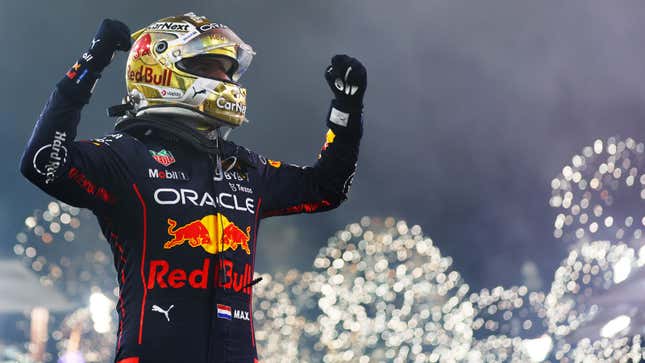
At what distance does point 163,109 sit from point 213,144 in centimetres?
38

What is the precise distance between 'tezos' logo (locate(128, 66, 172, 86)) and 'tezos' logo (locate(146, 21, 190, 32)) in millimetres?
304

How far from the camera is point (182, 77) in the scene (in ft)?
17.0

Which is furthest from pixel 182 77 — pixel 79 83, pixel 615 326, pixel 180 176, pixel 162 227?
pixel 615 326

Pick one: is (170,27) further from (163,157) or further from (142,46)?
(163,157)

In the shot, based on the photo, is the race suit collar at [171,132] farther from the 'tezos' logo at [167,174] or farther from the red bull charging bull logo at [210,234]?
the red bull charging bull logo at [210,234]

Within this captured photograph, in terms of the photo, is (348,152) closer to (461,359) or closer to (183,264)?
(183,264)

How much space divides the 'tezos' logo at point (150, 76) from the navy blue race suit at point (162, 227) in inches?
12.3

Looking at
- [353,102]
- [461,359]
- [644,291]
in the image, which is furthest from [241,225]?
[461,359]

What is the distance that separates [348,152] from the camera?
18.3 feet

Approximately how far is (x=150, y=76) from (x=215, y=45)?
1.46ft

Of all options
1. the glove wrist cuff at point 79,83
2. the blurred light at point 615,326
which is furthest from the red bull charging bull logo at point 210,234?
the blurred light at point 615,326

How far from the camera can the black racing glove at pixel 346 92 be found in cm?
534

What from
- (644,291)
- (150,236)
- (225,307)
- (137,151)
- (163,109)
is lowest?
(225,307)

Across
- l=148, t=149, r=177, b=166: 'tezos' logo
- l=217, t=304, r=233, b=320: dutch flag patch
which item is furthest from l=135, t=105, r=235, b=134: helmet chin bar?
l=217, t=304, r=233, b=320: dutch flag patch
